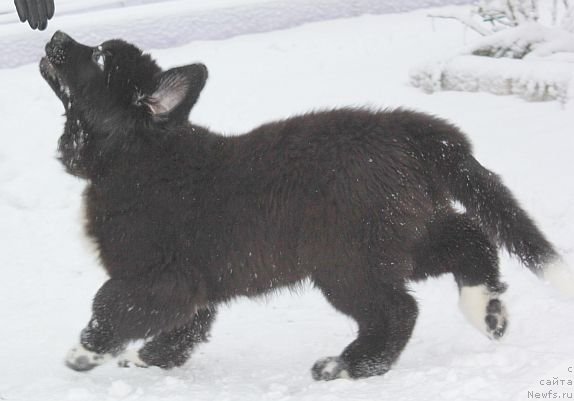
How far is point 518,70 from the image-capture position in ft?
28.8

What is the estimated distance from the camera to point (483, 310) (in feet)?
16.4

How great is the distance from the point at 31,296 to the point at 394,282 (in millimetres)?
2843

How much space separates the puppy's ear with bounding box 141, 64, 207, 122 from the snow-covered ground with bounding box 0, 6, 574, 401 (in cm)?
82

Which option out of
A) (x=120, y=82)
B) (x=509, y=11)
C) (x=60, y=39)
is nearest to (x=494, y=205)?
(x=120, y=82)

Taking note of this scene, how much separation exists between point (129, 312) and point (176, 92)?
45.7 inches

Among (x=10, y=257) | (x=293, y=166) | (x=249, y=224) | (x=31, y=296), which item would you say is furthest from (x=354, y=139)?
(x=10, y=257)

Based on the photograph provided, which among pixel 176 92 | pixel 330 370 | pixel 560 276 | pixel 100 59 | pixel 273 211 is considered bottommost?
pixel 330 370

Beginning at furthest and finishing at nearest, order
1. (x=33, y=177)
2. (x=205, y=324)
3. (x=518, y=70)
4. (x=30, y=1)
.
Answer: (x=518, y=70)
(x=33, y=177)
(x=30, y=1)
(x=205, y=324)

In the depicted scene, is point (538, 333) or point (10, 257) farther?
point (10, 257)

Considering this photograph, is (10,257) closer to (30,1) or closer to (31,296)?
(31,296)

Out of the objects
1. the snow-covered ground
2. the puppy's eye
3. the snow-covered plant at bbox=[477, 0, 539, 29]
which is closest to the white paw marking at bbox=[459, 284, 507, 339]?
the snow-covered ground

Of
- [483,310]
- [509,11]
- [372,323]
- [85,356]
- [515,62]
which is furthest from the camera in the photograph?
[509,11]

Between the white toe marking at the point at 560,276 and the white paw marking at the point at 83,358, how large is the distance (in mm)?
2261

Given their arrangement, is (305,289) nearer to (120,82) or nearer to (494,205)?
(494,205)
